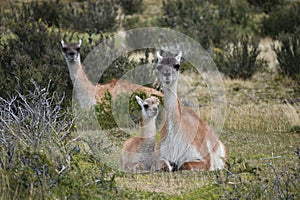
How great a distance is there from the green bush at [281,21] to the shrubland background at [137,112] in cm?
3

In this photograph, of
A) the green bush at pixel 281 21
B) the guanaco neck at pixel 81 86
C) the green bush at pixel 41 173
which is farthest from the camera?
the green bush at pixel 281 21

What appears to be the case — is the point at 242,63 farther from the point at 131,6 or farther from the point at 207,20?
the point at 131,6

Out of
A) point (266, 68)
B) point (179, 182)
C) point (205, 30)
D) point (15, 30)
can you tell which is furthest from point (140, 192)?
point (205, 30)

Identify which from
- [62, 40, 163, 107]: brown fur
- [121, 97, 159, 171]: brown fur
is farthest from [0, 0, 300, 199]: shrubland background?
[121, 97, 159, 171]: brown fur

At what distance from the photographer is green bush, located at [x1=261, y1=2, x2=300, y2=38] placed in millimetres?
18352

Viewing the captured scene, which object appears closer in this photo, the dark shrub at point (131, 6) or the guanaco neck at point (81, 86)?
the guanaco neck at point (81, 86)

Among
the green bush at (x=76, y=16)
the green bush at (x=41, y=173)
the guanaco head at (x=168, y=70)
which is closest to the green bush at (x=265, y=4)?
the green bush at (x=76, y=16)

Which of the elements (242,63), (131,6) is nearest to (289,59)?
(242,63)

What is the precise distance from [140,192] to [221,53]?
32.6ft

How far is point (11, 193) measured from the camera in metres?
5.37

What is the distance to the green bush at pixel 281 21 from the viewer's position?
60.2ft

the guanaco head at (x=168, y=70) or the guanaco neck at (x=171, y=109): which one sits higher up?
the guanaco head at (x=168, y=70)

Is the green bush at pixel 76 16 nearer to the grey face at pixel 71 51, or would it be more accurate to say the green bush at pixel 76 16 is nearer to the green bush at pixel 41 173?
the grey face at pixel 71 51

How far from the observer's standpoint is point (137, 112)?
1038cm
